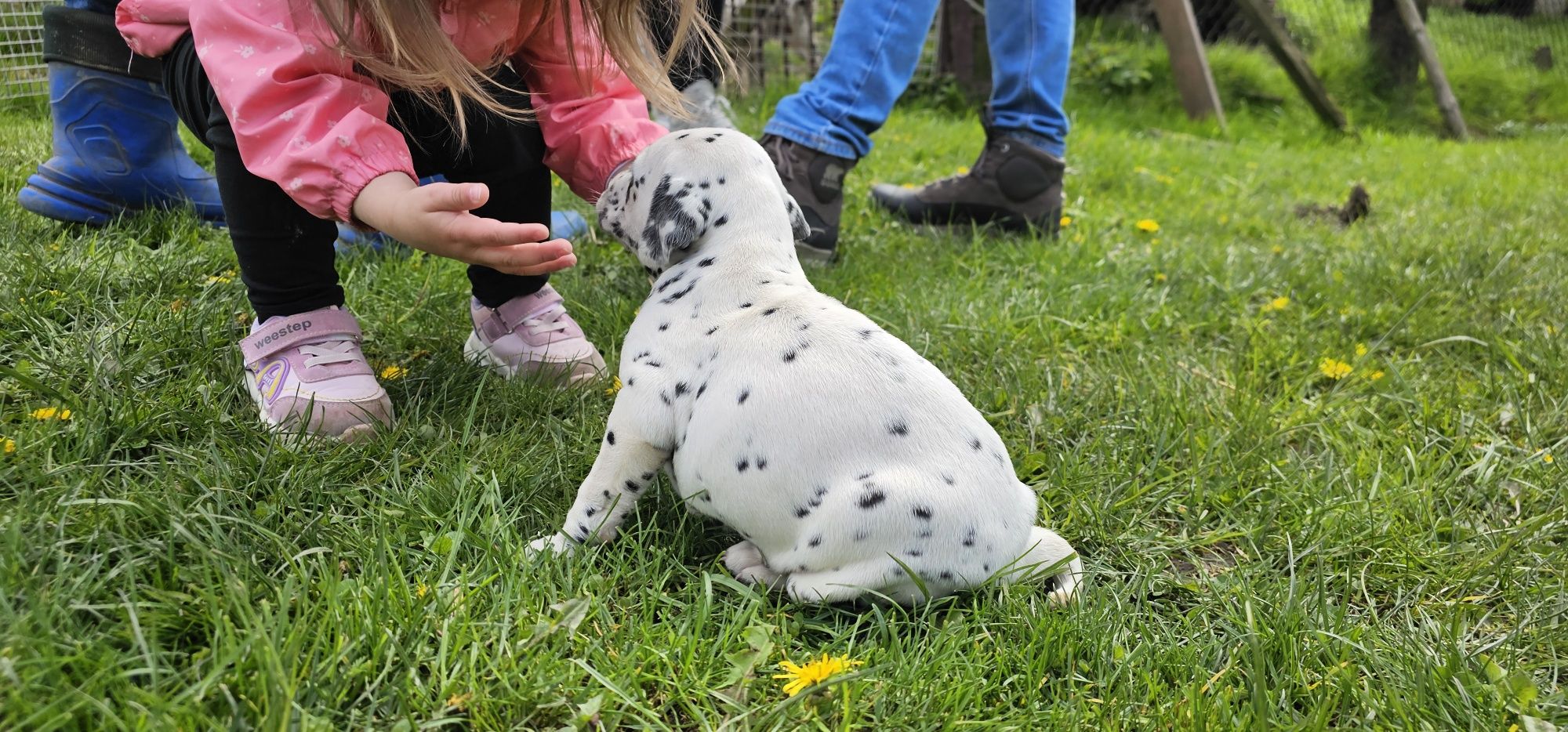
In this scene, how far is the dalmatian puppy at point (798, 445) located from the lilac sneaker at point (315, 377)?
28.3 inches

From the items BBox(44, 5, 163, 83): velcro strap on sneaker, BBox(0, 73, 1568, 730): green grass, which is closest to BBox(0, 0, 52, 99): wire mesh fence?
BBox(0, 73, 1568, 730): green grass

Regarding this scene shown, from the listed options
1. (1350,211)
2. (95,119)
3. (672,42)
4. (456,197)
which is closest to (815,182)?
(672,42)

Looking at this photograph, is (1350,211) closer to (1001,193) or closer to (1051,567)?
(1001,193)

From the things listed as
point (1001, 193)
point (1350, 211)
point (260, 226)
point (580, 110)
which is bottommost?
point (1350, 211)

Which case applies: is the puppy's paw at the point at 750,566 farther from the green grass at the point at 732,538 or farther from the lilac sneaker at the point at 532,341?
the lilac sneaker at the point at 532,341

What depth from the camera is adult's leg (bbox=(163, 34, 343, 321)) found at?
258 cm

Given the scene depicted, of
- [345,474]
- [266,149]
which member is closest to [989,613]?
[345,474]

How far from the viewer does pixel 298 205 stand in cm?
259

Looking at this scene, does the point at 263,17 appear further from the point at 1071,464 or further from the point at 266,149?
the point at 1071,464

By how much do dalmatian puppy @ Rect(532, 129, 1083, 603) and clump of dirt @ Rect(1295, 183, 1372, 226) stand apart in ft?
15.9

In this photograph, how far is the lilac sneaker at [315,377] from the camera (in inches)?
98.5

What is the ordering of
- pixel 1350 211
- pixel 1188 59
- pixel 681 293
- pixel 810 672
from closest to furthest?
pixel 810 672, pixel 681 293, pixel 1350 211, pixel 1188 59

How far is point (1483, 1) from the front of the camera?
1628 cm

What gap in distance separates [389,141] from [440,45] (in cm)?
26
